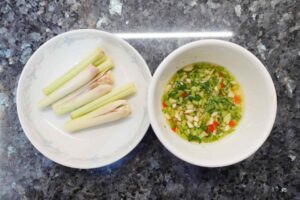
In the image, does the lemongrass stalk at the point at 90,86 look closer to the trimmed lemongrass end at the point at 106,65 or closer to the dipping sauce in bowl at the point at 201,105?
the trimmed lemongrass end at the point at 106,65

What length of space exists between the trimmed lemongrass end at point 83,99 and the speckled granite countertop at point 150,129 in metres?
0.12

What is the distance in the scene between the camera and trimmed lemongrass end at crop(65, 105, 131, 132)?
114 centimetres

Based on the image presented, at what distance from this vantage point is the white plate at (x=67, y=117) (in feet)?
3.75

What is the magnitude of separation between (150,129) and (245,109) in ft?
0.71

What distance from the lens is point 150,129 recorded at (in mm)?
1191

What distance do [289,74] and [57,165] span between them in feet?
1.89

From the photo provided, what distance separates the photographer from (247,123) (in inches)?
44.4

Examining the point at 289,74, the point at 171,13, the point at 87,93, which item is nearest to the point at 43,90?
the point at 87,93

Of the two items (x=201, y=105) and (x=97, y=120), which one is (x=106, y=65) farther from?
(x=201, y=105)

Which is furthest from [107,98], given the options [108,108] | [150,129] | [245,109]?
[245,109]

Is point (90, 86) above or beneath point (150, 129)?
above

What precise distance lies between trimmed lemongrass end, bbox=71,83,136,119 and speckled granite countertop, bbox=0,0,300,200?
9 cm

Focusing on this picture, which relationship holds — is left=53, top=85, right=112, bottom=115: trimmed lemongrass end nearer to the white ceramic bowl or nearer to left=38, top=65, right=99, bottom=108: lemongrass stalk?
left=38, top=65, right=99, bottom=108: lemongrass stalk

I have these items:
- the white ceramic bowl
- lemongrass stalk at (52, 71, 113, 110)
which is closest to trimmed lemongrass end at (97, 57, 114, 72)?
lemongrass stalk at (52, 71, 113, 110)
